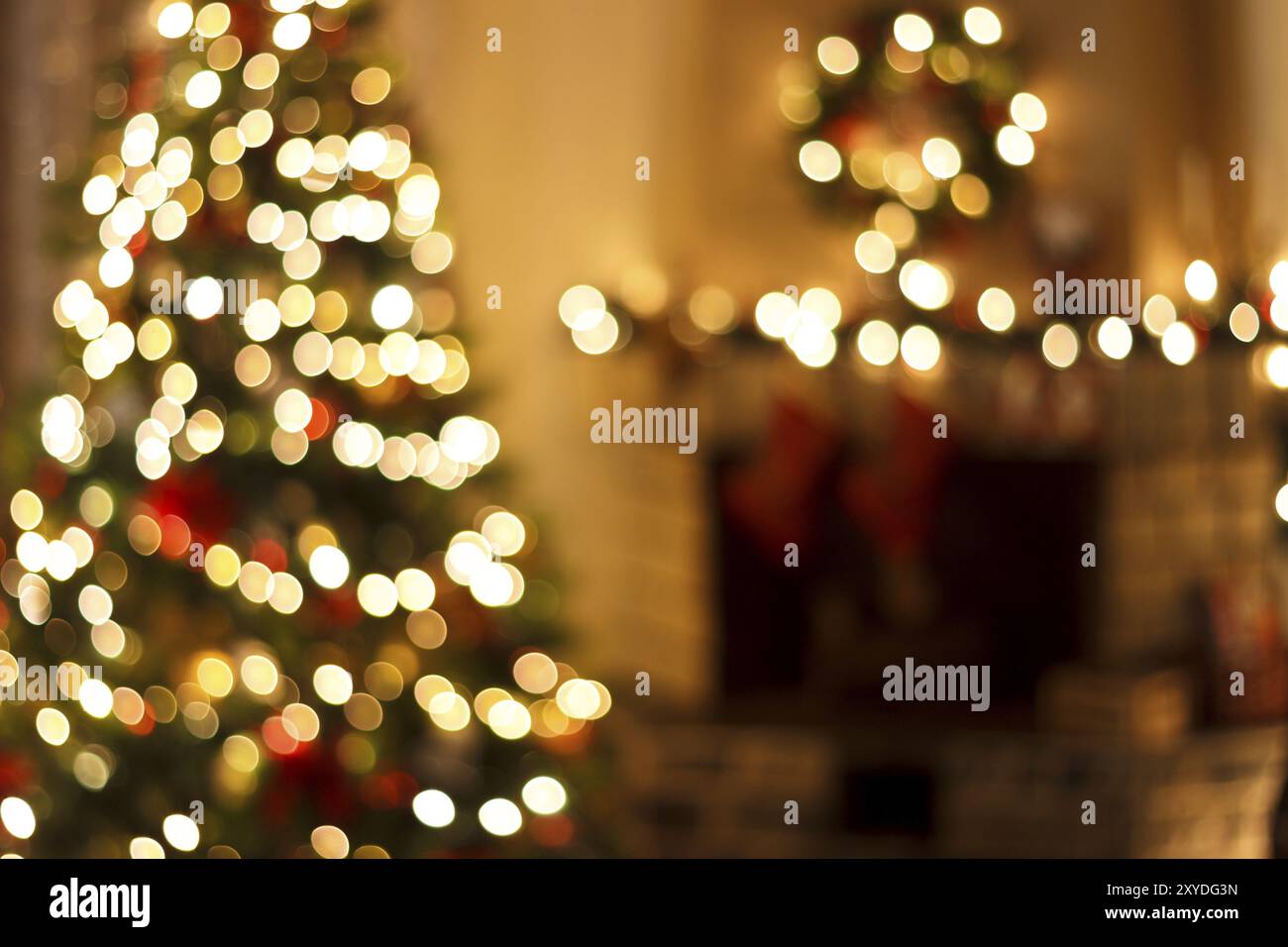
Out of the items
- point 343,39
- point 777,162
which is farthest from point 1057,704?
point 343,39

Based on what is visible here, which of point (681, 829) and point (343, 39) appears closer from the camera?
point (343, 39)

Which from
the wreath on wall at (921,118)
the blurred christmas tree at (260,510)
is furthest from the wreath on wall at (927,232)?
the blurred christmas tree at (260,510)

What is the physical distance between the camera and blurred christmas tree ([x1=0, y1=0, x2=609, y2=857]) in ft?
6.26

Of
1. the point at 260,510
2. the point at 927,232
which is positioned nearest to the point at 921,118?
the point at 927,232

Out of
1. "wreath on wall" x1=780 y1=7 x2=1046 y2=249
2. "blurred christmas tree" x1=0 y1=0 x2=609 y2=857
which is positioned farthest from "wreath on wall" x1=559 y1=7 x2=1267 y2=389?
"blurred christmas tree" x1=0 y1=0 x2=609 y2=857

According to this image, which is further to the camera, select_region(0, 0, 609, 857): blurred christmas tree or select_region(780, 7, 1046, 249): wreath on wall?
select_region(780, 7, 1046, 249): wreath on wall

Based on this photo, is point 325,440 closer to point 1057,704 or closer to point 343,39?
point 343,39

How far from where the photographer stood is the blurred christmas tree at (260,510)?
191 cm

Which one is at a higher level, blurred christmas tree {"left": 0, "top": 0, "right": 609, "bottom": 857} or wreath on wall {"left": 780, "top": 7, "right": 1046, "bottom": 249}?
wreath on wall {"left": 780, "top": 7, "right": 1046, "bottom": 249}

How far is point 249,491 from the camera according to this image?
191cm

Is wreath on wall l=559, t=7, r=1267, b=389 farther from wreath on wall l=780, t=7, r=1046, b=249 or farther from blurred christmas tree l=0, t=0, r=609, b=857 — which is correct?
blurred christmas tree l=0, t=0, r=609, b=857

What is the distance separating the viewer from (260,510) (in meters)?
1.91

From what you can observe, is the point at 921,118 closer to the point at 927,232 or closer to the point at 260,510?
the point at 927,232

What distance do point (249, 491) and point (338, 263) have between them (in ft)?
1.36
